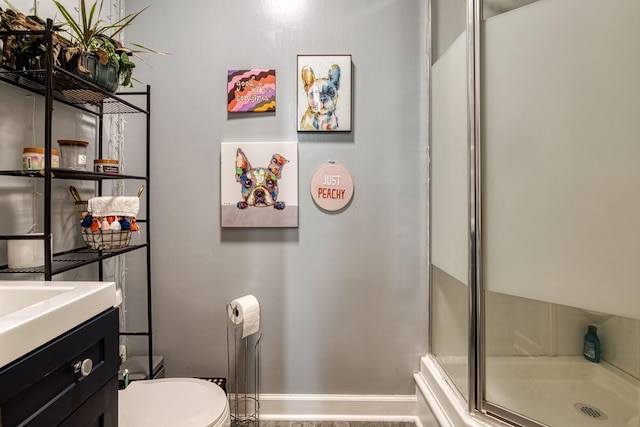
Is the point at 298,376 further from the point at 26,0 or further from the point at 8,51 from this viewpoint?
the point at 26,0

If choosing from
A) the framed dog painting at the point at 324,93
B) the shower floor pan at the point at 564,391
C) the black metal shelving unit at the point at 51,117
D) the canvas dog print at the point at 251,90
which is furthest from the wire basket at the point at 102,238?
the shower floor pan at the point at 564,391

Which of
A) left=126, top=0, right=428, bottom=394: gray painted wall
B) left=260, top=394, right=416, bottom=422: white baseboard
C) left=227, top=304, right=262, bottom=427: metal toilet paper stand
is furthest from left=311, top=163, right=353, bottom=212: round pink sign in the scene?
left=260, top=394, right=416, bottom=422: white baseboard

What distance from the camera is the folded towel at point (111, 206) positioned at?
1.25 metres

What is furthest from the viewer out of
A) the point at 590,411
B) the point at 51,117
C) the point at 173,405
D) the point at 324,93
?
the point at 324,93

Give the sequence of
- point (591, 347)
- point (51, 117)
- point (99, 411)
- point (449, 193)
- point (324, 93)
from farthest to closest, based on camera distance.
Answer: point (324, 93) < point (449, 193) < point (591, 347) < point (51, 117) < point (99, 411)

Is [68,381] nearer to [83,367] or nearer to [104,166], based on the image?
[83,367]

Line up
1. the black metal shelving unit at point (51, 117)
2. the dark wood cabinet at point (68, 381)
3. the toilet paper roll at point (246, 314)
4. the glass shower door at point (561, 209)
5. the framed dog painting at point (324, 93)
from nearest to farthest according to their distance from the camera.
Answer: the dark wood cabinet at point (68, 381) < the glass shower door at point (561, 209) < the black metal shelving unit at point (51, 117) < the toilet paper roll at point (246, 314) < the framed dog painting at point (324, 93)

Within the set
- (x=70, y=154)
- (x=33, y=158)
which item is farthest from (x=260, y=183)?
(x=33, y=158)

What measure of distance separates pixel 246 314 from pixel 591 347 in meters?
1.41

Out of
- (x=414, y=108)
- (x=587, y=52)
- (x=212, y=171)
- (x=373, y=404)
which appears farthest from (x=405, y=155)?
(x=373, y=404)

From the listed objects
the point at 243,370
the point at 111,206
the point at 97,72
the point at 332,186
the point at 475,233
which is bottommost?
the point at 243,370

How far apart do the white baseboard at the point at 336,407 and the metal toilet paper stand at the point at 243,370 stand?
67mm

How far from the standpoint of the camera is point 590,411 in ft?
3.58

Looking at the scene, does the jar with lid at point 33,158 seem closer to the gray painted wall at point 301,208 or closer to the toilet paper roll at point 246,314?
the gray painted wall at point 301,208
